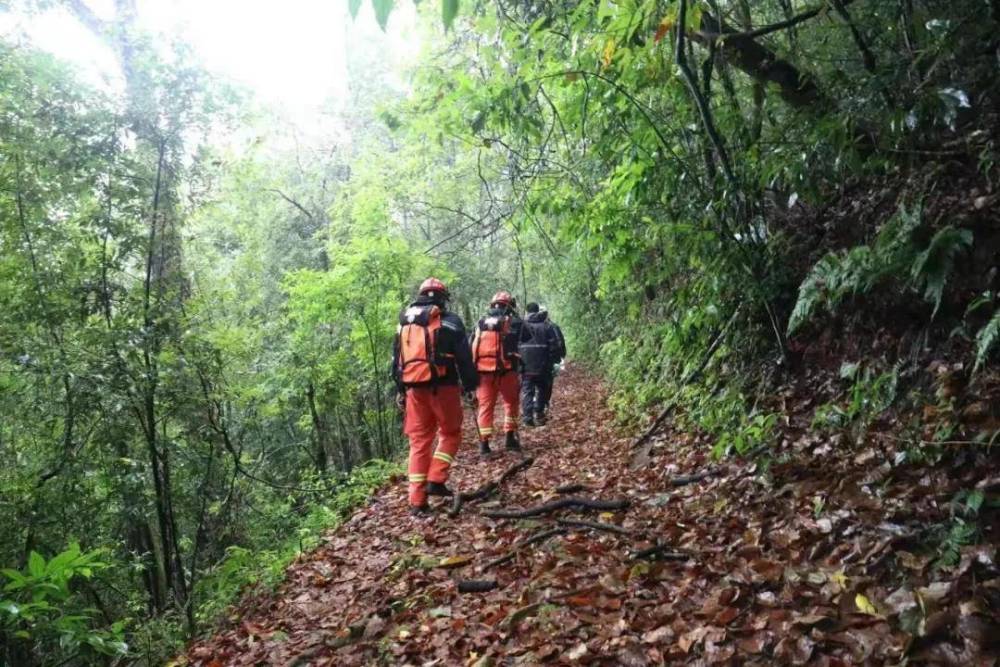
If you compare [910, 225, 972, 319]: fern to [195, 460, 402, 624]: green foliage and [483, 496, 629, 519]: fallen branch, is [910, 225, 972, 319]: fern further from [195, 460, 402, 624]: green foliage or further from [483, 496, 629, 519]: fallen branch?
[195, 460, 402, 624]: green foliage

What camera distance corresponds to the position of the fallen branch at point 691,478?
16.6 ft

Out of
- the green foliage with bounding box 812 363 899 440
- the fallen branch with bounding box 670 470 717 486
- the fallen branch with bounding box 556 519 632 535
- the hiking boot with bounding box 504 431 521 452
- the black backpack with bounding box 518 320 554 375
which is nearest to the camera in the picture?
the green foliage with bounding box 812 363 899 440

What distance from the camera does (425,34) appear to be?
8.59 metres

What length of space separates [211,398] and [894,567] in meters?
7.38

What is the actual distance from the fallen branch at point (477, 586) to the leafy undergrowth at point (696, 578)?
0.05 m

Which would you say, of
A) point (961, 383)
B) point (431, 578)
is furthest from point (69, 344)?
point (961, 383)

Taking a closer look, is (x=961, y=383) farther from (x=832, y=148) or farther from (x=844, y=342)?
(x=832, y=148)

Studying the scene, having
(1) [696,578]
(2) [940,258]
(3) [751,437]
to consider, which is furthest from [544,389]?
(2) [940,258]

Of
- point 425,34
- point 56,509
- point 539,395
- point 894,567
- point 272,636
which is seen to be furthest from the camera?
point 539,395

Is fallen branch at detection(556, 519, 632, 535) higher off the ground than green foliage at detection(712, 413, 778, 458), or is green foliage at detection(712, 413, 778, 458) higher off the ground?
green foliage at detection(712, 413, 778, 458)

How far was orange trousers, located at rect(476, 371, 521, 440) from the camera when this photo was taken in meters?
8.79

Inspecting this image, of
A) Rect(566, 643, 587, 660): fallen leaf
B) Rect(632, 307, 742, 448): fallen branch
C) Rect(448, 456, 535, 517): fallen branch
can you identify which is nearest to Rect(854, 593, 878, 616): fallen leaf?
Rect(566, 643, 587, 660): fallen leaf

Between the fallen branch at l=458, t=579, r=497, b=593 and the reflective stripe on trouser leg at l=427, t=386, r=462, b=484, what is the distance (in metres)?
2.27

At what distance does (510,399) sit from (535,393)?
220 centimetres
